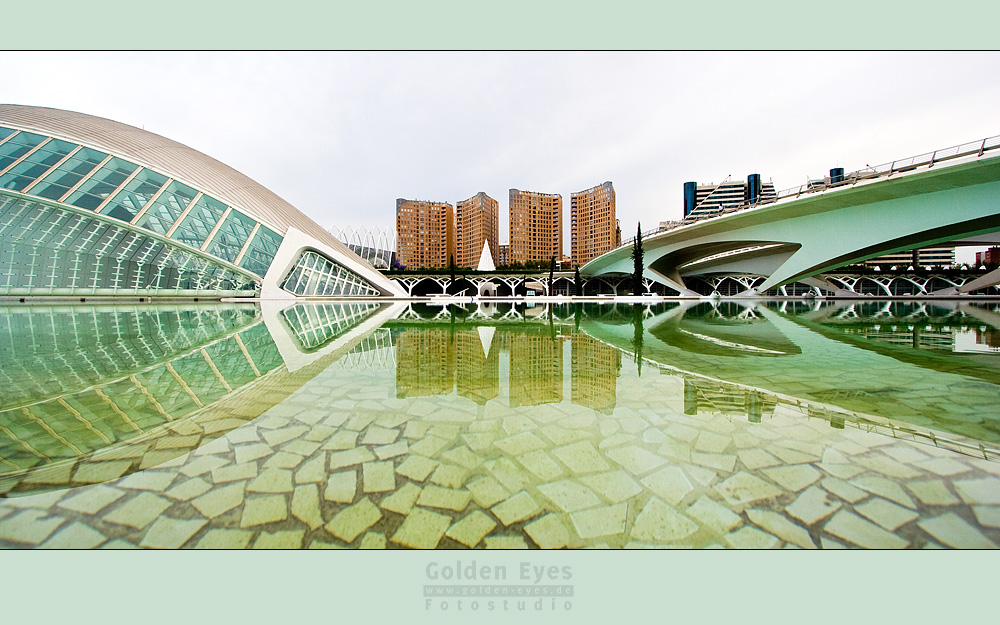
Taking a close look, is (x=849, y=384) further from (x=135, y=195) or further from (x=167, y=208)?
(x=135, y=195)

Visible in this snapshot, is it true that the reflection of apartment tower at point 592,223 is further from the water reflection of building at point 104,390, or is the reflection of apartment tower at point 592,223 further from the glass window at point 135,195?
the water reflection of building at point 104,390

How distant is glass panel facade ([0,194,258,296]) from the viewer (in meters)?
19.2

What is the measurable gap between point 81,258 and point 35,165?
4.90 metres

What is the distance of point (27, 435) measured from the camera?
294 centimetres

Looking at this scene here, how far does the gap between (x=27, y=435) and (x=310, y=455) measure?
250 centimetres

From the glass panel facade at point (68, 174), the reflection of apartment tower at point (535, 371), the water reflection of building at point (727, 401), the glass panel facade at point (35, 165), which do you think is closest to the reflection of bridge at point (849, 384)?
the water reflection of building at point (727, 401)

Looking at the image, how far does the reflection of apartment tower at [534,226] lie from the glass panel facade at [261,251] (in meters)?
56.4

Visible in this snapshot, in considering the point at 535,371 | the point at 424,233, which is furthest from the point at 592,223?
the point at 535,371

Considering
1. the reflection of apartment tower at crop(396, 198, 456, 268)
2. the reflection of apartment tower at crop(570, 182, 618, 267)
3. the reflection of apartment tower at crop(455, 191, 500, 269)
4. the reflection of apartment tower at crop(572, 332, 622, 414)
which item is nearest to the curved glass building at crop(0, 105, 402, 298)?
the reflection of apartment tower at crop(572, 332, 622, 414)

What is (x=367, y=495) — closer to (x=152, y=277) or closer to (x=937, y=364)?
(x=937, y=364)

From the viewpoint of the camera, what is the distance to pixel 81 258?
2097 cm

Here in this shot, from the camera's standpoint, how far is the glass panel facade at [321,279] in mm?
27078

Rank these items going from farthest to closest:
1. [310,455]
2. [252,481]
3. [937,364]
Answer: [937,364], [310,455], [252,481]

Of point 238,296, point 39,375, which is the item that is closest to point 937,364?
point 39,375
